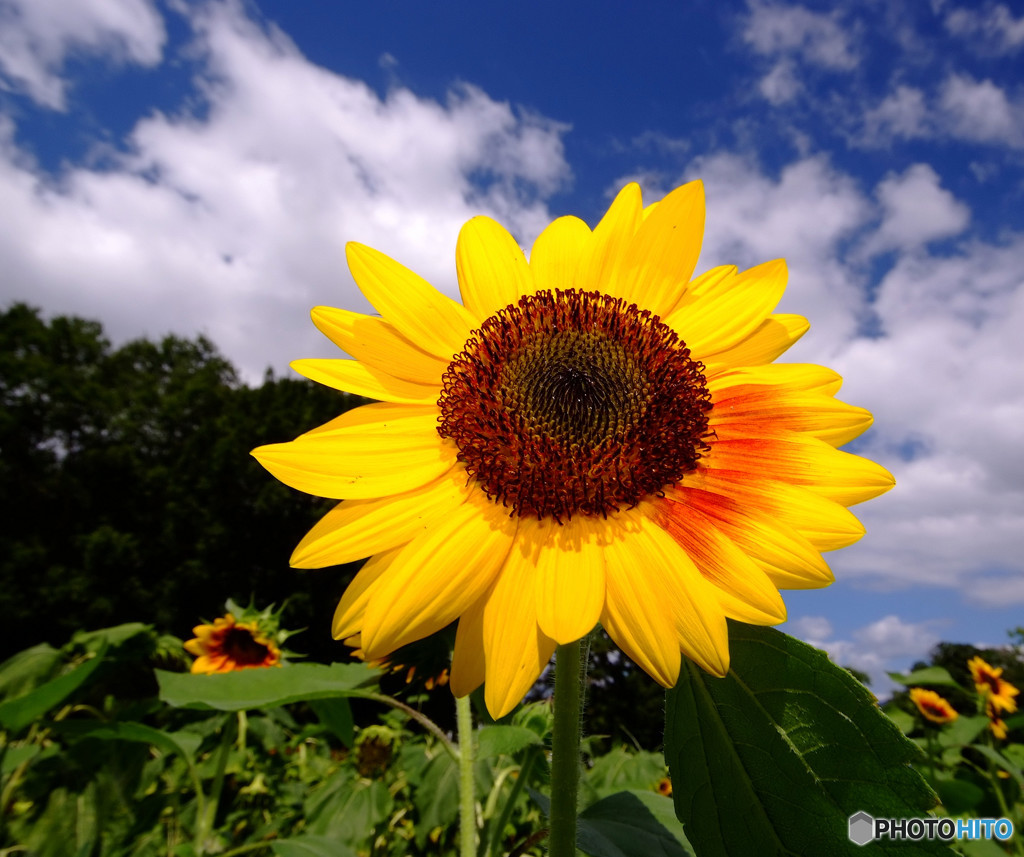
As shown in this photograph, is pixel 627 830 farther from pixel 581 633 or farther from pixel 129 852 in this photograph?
pixel 129 852

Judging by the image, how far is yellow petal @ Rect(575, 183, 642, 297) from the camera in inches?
53.1

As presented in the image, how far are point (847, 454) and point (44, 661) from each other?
3911mm

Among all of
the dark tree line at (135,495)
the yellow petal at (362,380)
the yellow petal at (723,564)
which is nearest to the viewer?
the yellow petal at (723,564)

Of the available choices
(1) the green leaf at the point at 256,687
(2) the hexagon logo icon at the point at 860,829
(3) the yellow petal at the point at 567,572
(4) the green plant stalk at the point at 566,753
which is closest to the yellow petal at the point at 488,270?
(3) the yellow petal at the point at 567,572

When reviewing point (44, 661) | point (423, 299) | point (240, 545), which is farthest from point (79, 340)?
point (423, 299)

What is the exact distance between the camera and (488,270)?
1383mm

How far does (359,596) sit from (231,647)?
247 centimetres

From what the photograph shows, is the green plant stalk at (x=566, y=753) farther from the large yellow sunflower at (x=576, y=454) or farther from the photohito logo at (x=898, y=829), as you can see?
the photohito logo at (x=898, y=829)

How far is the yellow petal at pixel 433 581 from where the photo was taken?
3.13 feet

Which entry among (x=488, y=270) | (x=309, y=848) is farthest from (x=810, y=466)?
(x=309, y=848)

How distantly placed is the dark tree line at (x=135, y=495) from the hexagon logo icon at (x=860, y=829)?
14.8 meters

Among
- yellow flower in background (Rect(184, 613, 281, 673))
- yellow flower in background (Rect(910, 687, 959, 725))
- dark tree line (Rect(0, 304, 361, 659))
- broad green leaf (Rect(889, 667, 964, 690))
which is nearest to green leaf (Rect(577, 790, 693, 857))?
yellow flower in background (Rect(184, 613, 281, 673))

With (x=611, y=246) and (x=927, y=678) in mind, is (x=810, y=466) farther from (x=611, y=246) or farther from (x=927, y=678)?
(x=927, y=678)

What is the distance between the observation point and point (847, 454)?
107 cm
